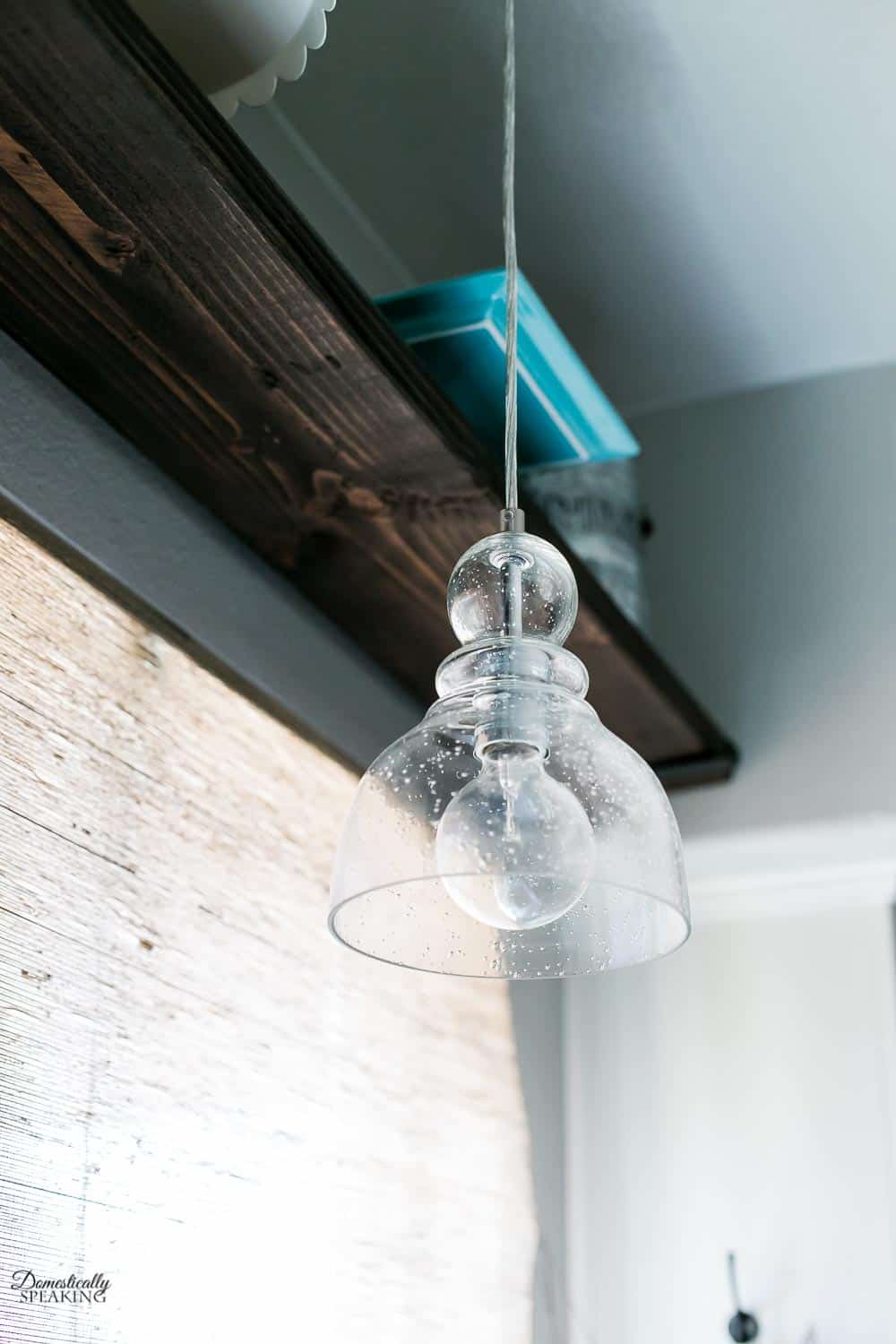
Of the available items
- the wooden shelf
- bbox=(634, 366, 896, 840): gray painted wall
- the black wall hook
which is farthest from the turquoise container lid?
the black wall hook

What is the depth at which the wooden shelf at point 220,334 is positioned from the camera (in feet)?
2.84

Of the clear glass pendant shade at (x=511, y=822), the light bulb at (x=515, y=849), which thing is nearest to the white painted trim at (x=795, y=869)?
the clear glass pendant shade at (x=511, y=822)

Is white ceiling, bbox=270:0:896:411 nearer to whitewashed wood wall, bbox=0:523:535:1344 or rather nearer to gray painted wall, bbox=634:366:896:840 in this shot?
gray painted wall, bbox=634:366:896:840

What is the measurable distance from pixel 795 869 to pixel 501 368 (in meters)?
0.74

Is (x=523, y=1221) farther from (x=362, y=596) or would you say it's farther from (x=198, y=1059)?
(x=362, y=596)

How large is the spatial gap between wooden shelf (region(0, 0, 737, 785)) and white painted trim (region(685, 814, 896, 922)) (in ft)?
1.21

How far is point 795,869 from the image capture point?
5.52 ft

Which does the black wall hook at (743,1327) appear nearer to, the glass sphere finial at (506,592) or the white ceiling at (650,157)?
the glass sphere finial at (506,592)

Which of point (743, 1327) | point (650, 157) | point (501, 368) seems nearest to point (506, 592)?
point (501, 368)

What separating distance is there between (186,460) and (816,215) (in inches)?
32.8

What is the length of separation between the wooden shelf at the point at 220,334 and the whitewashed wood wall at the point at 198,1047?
0.16 m

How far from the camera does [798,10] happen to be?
1379 mm

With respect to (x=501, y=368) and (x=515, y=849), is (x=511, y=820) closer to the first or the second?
(x=515, y=849)

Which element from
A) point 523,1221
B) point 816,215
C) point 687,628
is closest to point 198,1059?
point 523,1221
